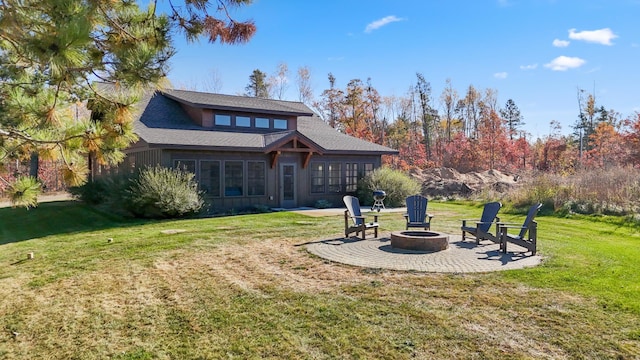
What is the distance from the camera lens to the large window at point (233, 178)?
1478cm

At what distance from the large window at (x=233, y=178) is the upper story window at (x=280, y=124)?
409 cm

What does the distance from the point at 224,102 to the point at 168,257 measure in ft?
38.5

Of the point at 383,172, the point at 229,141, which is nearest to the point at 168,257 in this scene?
the point at 229,141

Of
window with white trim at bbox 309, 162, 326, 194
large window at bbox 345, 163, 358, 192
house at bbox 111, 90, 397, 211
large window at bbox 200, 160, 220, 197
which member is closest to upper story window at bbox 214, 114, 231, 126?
house at bbox 111, 90, 397, 211

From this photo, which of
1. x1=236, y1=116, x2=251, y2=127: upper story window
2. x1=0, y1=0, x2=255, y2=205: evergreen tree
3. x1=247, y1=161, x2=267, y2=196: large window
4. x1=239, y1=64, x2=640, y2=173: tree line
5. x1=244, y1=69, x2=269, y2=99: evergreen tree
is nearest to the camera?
x1=0, y1=0, x2=255, y2=205: evergreen tree

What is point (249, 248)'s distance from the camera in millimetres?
7773

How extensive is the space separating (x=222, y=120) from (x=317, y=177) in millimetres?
4634

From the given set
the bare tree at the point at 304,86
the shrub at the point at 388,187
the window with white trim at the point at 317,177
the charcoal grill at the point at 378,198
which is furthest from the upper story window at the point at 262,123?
the bare tree at the point at 304,86

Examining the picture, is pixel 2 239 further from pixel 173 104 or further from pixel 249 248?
pixel 173 104

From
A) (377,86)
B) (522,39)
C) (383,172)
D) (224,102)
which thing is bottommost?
(383,172)

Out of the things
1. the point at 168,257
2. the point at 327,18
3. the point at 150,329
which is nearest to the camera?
the point at 150,329

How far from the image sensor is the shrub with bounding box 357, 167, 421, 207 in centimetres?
1683

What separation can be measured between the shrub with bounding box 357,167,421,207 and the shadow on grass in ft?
28.7

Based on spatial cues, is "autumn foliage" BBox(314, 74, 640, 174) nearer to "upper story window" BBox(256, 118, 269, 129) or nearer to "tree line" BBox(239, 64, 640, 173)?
"tree line" BBox(239, 64, 640, 173)
